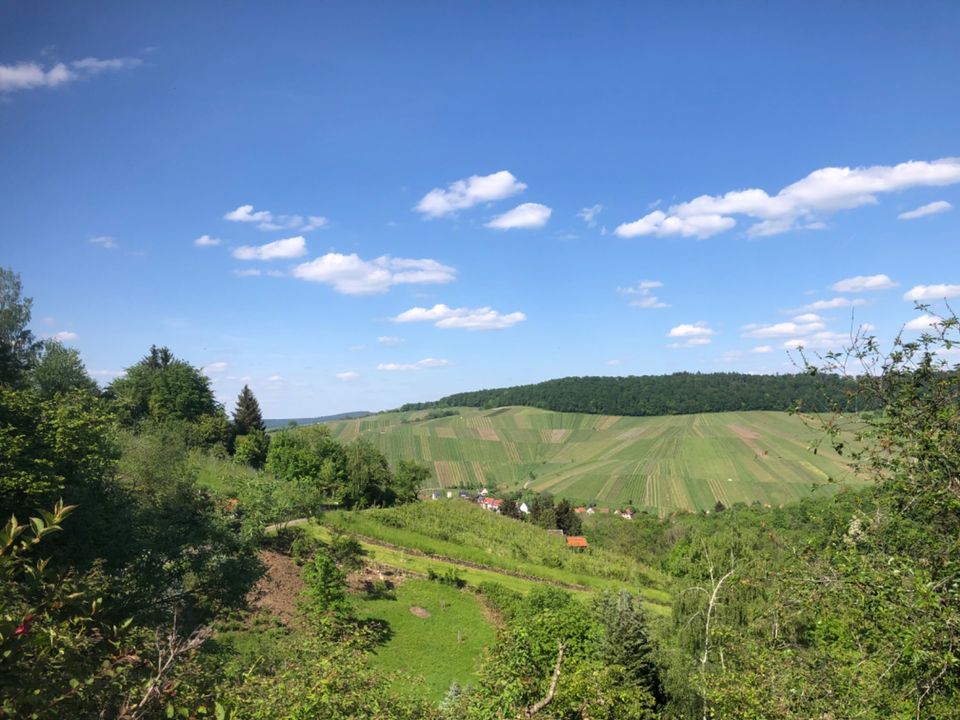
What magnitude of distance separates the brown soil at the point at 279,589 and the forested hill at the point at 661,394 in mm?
121833

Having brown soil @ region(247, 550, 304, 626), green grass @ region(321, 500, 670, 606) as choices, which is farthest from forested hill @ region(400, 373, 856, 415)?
brown soil @ region(247, 550, 304, 626)

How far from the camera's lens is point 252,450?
6188cm

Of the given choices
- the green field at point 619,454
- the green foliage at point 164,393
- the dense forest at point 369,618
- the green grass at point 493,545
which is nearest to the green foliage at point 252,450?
the green foliage at point 164,393

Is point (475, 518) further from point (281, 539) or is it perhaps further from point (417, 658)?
point (417, 658)

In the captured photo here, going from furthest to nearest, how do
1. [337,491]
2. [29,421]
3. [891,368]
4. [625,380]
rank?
[625,380] < [337,491] < [29,421] < [891,368]

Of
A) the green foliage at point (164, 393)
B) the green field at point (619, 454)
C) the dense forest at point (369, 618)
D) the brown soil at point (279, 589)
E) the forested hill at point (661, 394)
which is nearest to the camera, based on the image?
the dense forest at point (369, 618)

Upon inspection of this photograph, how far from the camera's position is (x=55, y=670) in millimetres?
3781

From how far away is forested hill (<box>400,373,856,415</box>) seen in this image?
141 m

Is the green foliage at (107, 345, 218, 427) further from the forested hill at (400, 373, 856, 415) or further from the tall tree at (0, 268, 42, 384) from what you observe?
the forested hill at (400, 373, 856, 415)

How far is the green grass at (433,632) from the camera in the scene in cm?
2577

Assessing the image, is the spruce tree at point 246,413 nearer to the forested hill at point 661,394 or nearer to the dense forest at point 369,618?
the dense forest at point 369,618

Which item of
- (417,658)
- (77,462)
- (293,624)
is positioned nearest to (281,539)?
(293,624)

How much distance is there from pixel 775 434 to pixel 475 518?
83.4m

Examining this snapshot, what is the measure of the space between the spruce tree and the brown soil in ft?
125
